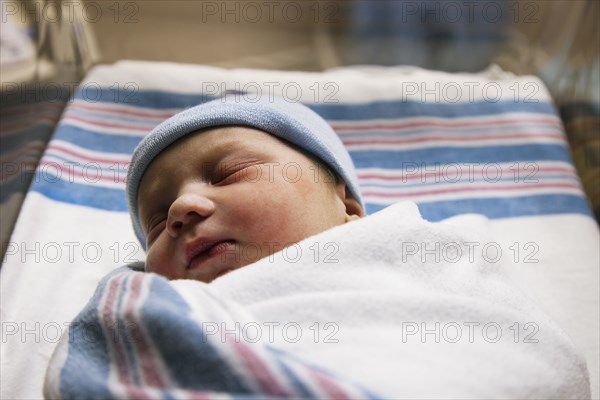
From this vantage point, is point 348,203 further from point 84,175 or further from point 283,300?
point 84,175

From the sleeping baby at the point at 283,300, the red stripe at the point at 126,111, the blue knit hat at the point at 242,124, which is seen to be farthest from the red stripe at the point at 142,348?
the red stripe at the point at 126,111

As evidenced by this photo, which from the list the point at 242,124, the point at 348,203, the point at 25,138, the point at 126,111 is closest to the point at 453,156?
the point at 348,203

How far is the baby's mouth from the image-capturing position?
2.73 feet

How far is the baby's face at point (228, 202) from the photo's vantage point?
2.74 ft

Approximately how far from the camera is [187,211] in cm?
82

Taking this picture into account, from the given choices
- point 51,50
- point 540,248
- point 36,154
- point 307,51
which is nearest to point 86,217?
point 36,154

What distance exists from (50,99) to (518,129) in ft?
3.11

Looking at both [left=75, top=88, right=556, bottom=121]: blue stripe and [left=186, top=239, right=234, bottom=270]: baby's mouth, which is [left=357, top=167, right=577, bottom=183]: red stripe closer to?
[left=75, top=88, right=556, bottom=121]: blue stripe

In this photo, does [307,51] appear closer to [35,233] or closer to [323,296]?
[35,233]

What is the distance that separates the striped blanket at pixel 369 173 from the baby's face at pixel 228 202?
17 cm

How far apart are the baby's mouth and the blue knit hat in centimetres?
18

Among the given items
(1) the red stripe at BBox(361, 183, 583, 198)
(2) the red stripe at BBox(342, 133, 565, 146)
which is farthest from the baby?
(2) the red stripe at BBox(342, 133, 565, 146)

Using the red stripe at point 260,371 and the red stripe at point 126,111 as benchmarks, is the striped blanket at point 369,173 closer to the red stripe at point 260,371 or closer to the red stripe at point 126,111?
the red stripe at point 126,111

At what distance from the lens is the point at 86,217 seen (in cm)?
121
